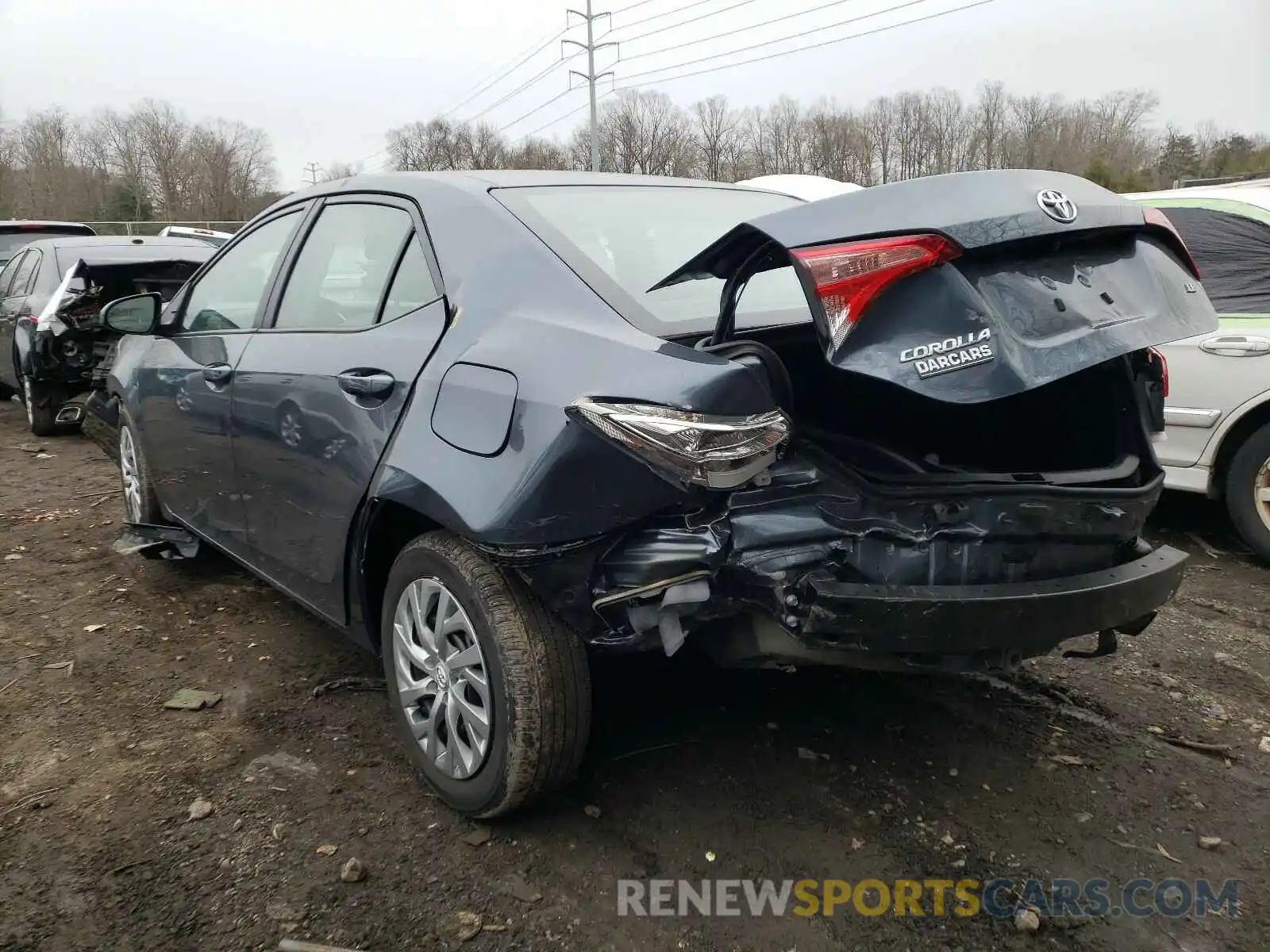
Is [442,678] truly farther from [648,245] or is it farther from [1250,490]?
[1250,490]

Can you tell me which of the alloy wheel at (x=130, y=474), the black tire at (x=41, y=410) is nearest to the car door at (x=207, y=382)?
the alloy wheel at (x=130, y=474)

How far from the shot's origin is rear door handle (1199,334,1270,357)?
4309 mm

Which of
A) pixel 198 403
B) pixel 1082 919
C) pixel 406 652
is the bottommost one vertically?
pixel 1082 919

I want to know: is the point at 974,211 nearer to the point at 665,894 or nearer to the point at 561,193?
the point at 561,193

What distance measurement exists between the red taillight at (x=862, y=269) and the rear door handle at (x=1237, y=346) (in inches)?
132

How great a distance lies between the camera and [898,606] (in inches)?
Answer: 76.2

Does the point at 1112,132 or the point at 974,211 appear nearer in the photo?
the point at 974,211

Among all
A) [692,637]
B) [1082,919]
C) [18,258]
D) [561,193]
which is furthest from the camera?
[18,258]

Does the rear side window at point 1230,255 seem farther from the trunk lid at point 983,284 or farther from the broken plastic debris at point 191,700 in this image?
the broken plastic debris at point 191,700

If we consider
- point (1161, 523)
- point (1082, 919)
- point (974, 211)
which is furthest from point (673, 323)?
point (1161, 523)

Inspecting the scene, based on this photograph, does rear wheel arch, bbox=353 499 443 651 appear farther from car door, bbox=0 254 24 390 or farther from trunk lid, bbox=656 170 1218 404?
car door, bbox=0 254 24 390

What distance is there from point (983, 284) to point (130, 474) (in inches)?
166

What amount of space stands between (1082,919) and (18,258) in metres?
10.5

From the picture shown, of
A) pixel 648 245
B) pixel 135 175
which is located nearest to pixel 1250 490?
pixel 648 245
